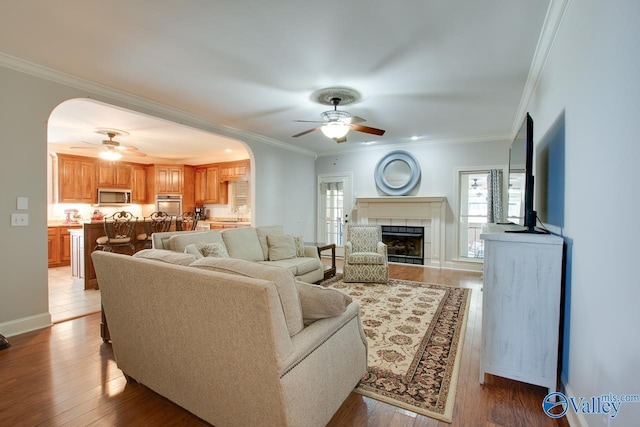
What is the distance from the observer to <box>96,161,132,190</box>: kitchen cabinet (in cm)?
727

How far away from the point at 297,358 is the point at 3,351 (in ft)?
9.43

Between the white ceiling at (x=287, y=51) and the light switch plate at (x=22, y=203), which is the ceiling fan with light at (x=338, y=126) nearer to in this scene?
the white ceiling at (x=287, y=51)

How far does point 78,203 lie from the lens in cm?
704

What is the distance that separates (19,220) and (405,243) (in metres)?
5.98

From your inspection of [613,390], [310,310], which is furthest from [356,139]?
[613,390]

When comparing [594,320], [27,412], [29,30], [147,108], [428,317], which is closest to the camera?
[594,320]

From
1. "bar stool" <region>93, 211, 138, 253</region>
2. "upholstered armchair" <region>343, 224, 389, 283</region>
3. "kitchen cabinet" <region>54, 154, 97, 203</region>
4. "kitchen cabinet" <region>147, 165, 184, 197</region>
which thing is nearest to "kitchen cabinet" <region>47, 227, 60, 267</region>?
"kitchen cabinet" <region>54, 154, 97, 203</region>

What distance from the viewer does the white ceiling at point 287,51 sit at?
2107 mm

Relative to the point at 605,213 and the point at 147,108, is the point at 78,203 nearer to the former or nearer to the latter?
the point at 147,108

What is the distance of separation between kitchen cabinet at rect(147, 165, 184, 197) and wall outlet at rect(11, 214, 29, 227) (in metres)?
5.32

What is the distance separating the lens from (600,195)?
1.38 m

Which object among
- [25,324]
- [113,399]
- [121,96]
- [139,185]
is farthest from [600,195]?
[139,185]

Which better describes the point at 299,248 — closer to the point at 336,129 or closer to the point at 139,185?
the point at 336,129

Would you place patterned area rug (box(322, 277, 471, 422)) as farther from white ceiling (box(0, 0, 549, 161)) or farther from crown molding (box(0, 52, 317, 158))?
crown molding (box(0, 52, 317, 158))
